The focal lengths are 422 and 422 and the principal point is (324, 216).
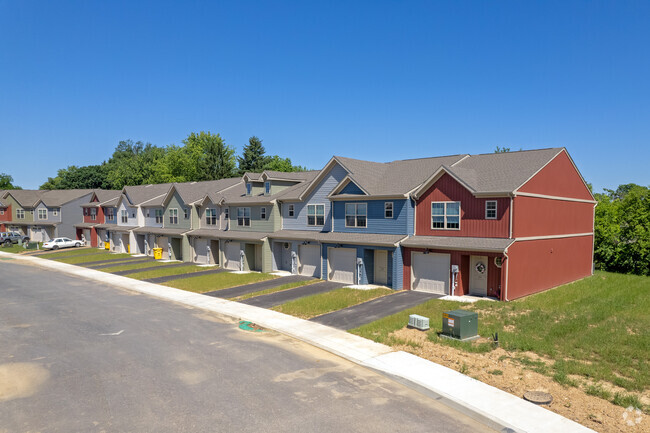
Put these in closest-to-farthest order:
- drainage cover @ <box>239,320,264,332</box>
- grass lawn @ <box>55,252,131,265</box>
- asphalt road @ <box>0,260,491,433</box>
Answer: asphalt road @ <box>0,260,491,433</box> < drainage cover @ <box>239,320,264,332</box> < grass lawn @ <box>55,252,131,265</box>

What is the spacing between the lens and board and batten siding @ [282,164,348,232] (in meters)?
31.1

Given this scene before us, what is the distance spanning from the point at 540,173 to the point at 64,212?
63842 millimetres

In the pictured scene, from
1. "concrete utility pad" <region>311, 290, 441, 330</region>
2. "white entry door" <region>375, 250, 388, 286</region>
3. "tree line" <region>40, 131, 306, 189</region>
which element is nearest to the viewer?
"concrete utility pad" <region>311, 290, 441, 330</region>

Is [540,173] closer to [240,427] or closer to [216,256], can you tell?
[240,427]

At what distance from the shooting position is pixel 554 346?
49.8 feet

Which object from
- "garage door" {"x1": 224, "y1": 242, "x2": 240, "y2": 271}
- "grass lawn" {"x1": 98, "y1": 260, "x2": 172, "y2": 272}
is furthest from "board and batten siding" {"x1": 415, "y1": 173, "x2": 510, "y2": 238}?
"grass lawn" {"x1": 98, "y1": 260, "x2": 172, "y2": 272}

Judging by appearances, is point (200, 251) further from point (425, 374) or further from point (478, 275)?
point (425, 374)

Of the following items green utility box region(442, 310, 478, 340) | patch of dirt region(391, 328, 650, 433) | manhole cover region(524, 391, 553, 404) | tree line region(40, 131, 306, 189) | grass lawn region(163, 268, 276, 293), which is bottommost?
grass lawn region(163, 268, 276, 293)

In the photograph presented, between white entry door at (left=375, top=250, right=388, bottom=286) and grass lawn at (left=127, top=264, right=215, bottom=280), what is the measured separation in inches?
645

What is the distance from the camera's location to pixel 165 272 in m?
35.2

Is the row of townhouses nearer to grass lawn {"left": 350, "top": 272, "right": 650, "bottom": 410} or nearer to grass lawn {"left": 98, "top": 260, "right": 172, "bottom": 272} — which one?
grass lawn {"left": 350, "top": 272, "right": 650, "bottom": 410}

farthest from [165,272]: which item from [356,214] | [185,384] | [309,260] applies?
[185,384]

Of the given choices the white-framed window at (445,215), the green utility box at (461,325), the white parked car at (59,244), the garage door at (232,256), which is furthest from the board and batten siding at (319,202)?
the white parked car at (59,244)

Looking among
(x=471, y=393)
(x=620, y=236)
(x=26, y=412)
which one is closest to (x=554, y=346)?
(x=471, y=393)
